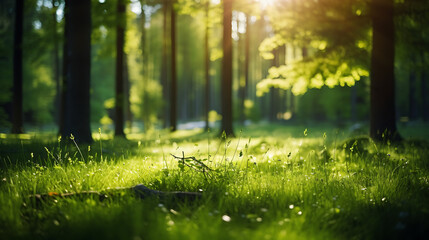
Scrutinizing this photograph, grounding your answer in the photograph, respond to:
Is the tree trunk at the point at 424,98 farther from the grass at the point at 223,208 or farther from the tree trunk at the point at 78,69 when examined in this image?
the tree trunk at the point at 78,69

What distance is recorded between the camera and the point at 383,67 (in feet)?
27.8

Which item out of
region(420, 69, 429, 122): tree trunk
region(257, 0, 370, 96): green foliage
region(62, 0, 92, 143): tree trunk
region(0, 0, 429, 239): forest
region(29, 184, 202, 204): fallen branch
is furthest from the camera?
region(420, 69, 429, 122): tree trunk

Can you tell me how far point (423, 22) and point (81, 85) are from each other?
398 inches

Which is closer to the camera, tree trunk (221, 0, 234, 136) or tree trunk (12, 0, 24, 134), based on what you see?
tree trunk (221, 0, 234, 136)

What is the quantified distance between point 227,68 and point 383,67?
603cm

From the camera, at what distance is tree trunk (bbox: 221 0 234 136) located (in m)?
12.5

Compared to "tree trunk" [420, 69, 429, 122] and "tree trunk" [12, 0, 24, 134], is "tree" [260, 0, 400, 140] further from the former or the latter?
"tree trunk" [420, 69, 429, 122]

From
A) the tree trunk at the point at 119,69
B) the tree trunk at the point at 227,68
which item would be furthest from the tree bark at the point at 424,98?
the tree trunk at the point at 119,69

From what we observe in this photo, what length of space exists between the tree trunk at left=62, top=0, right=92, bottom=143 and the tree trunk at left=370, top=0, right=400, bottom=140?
8266 mm

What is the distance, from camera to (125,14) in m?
12.0

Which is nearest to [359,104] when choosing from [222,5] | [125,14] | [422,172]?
[222,5]

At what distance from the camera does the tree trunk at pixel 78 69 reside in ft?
26.7

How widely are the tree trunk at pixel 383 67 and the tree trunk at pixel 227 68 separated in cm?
564

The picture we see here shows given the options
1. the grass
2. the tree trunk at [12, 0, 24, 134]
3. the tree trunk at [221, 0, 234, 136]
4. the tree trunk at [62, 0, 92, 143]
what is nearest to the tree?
the tree trunk at [221, 0, 234, 136]
